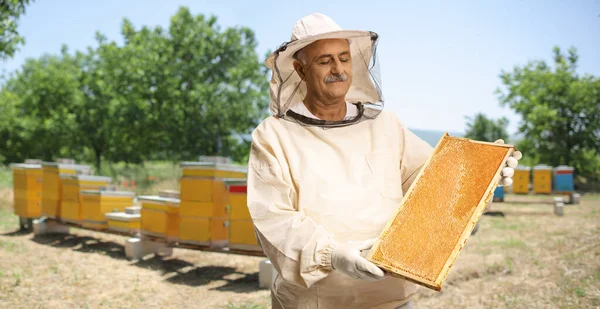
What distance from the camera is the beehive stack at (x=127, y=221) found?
25.1ft

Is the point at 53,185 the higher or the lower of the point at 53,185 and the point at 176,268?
the higher

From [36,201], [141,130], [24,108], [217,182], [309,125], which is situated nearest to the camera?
[309,125]

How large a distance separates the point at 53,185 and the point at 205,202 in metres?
4.41

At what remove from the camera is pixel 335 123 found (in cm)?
210

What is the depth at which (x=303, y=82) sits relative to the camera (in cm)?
234

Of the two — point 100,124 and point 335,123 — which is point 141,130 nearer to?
point 100,124

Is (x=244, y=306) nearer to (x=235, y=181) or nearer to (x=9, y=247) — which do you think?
(x=235, y=181)

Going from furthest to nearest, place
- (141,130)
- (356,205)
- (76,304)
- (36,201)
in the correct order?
(141,130)
(36,201)
(76,304)
(356,205)

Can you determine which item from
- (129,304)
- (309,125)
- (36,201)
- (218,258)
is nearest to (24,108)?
(36,201)

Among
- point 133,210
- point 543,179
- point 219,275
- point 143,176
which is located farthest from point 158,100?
point 219,275

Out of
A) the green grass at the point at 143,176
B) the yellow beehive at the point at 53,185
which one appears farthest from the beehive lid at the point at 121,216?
the green grass at the point at 143,176

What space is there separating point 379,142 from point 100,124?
2739cm

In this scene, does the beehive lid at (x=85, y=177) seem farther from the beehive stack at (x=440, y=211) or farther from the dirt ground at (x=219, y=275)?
the beehive stack at (x=440, y=211)

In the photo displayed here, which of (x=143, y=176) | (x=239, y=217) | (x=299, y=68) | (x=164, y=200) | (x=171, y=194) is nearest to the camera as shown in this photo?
(x=299, y=68)
